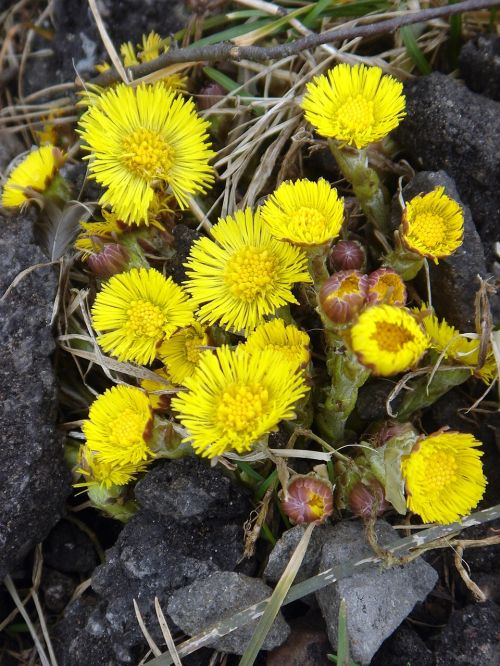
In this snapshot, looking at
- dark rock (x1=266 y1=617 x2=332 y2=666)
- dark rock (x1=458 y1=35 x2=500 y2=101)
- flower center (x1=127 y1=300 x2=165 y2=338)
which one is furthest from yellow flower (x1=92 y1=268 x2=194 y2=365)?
dark rock (x1=458 y1=35 x2=500 y2=101)

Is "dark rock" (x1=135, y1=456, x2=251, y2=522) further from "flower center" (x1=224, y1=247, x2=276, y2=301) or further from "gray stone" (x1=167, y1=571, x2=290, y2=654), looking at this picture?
"flower center" (x1=224, y1=247, x2=276, y2=301)

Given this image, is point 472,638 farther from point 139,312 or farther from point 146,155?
point 146,155

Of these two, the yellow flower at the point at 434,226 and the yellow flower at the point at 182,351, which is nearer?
the yellow flower at the point at 434,226

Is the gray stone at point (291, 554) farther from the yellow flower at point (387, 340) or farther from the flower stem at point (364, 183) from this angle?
the flower stem at point (364, 183)

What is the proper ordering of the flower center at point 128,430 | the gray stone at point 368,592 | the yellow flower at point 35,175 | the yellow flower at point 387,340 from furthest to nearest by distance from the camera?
the yellow flower at point 35,175 < the flower center at point 128,430 < the gray stone at point 368,592 < the yellow flower at point 387,340

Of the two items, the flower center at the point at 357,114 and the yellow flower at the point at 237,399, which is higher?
the flower center at the point at 357,114

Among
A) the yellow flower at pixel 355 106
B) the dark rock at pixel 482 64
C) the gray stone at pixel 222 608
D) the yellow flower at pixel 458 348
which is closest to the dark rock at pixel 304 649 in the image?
the gray stone at pixel 222 608
